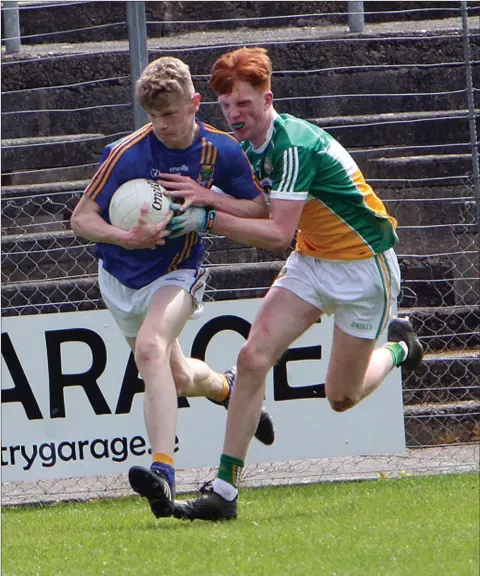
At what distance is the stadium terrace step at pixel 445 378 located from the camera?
810 centimetres

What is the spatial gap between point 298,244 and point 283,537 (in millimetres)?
1543

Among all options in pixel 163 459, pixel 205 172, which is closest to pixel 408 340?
pixel 205 172

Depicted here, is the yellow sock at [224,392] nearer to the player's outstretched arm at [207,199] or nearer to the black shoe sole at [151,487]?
the player's outstretched arm at [207,199]

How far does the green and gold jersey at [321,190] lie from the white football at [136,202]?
18.9 inches

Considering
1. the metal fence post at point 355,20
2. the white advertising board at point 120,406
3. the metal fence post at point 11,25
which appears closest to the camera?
the white advertising board at point 120,406

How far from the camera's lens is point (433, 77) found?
9.70 metres

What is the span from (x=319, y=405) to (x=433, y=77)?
3461mm

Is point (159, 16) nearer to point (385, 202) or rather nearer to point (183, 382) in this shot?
point (385, 202)

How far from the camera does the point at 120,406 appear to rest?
7.26 metres

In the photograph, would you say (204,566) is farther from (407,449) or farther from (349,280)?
(407,449)

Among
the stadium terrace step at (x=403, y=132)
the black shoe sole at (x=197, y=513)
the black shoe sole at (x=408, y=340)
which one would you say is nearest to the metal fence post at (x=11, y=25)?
the stadium terrace step at (x=403, y=132)

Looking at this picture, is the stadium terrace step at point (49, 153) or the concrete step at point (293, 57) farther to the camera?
the concrete step at point (293, 57)

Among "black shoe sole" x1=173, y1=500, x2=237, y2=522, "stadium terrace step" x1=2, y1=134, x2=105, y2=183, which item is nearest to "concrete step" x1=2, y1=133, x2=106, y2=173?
"stadium terrace step" x1=2, y1=134, x2=105, y2=183

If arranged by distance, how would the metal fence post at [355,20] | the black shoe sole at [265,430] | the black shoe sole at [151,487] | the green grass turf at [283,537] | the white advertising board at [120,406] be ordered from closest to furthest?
1. the green grass turf at [283,537]
2. the black shoe sole at [151,487]
3. the black shoe sole at [265,430]
4. the white advertising board at [120,406]
5. the metal fence post at [355,20]
